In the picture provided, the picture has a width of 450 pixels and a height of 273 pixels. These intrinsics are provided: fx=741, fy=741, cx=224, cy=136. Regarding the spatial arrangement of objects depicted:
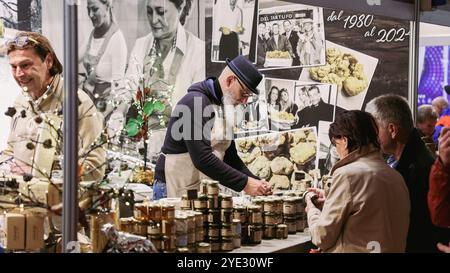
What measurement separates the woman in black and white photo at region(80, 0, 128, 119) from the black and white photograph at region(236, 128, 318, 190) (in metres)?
0.87

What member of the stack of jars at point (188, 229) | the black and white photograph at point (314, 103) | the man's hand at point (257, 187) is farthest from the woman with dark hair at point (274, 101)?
the stack of jars at point (188, 229)

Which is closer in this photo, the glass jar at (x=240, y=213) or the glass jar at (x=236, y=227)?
the glass jar at (x=236, y=227)

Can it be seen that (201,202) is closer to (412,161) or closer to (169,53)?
(412,161)

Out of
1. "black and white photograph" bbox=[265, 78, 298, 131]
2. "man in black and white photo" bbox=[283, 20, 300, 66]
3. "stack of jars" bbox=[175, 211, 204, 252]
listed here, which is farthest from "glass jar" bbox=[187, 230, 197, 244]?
"man in black and white photo" bbox=[283, 20, 300, 66]

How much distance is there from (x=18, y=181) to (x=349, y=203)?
4.30ft

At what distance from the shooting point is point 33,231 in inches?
105

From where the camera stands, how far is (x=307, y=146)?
15.6 feet

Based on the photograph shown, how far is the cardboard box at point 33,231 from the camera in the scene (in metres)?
2.65

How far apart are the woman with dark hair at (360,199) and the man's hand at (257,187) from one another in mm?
1110

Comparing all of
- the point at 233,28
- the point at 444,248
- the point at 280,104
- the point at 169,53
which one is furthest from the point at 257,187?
the point at 444,248

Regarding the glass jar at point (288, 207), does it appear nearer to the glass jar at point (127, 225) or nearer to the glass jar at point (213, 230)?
the glass jar at point (213, 230)

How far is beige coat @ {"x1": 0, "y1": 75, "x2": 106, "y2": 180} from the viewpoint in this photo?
291 cm
